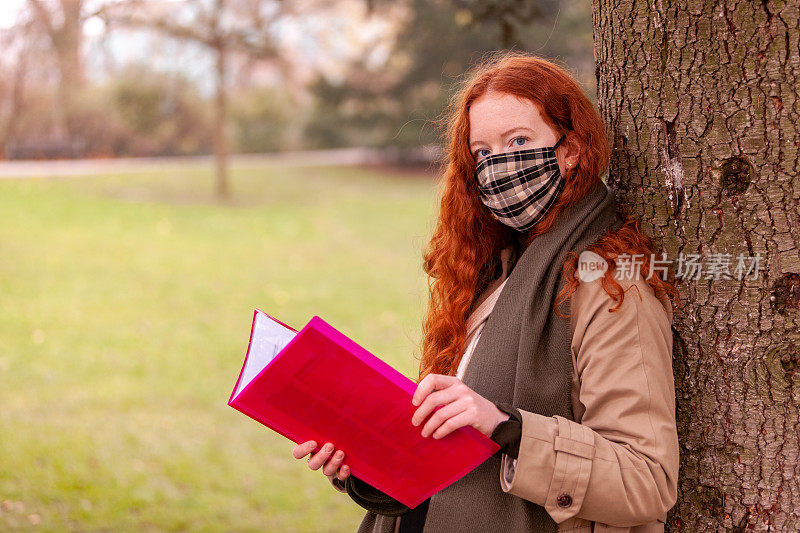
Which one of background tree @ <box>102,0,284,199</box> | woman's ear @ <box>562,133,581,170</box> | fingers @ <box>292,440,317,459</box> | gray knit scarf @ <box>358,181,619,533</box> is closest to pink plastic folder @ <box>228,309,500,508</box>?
fingers @ <box>292,440,317,459</box>

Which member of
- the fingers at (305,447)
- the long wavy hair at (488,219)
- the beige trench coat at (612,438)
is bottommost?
the fingers at (305,447)

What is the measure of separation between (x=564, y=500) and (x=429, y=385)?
0.35 metres

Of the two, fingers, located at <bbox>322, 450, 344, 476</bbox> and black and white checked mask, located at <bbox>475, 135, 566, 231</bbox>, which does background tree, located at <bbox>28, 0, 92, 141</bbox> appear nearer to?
black and white checked mask, located at <bbox>475, 135, 566, 231</bbox>

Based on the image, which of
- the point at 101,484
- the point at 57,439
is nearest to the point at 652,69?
the point at 101,484

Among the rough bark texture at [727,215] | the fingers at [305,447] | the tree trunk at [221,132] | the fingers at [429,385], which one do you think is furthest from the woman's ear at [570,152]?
the tree trunk at [221,132]

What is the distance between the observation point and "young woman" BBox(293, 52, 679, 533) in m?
1.43

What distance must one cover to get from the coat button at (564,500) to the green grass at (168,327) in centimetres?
105

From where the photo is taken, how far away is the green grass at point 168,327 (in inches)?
191

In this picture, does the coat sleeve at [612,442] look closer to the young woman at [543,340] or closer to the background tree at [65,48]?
the young woman at [543,340]

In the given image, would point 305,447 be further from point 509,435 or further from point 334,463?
point 509,435

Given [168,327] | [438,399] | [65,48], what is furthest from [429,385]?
[65,48]

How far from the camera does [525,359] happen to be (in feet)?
5.14

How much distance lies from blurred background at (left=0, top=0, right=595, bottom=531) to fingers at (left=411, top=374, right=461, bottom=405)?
33.9 inches

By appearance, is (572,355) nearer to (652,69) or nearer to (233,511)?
(652,69)
